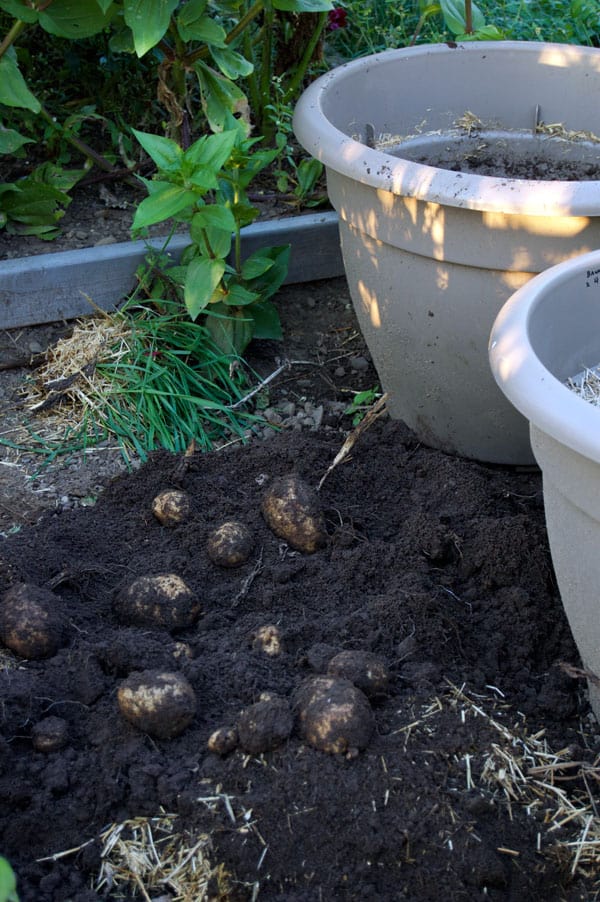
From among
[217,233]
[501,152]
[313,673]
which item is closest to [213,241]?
[217,233]

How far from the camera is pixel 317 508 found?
8.36 feet

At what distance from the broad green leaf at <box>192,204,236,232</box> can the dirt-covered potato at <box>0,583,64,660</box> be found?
47.7 inches

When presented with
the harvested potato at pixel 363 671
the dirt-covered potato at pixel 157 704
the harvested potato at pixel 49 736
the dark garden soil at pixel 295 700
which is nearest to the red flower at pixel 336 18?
the dark garden soil at pixel 295 700

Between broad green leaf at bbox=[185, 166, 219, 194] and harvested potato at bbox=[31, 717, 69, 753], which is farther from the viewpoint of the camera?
broad green leaf at bbox=[185, 166, 219, 194]

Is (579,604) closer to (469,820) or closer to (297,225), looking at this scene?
(469,820)

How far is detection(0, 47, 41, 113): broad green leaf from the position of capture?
2998 millimetres

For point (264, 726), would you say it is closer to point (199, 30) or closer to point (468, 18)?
point (199, 30)

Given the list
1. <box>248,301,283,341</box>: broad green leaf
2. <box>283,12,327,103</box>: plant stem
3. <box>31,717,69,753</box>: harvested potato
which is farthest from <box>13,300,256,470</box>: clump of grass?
<box>31,717,69,753</box>: harvested potato

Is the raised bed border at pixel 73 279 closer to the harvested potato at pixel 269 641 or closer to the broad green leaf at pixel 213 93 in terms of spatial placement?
the broad green leaf at pixel 213 93

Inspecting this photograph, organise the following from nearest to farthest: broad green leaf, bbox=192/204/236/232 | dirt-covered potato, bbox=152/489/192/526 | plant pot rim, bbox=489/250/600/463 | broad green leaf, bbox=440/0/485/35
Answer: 1. plant pot rim, bbox=489/250/600/463
2. dirt-covered potato, bbox=152/489/192/526
3. broad green leaf, bbox=192/204/236/232
4. broad green leaf, bbox=440/0/485/35

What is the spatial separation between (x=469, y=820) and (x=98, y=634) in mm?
900

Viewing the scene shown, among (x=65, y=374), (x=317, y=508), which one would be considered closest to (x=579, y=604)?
(x=317, y=508)

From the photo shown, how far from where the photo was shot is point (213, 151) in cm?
277

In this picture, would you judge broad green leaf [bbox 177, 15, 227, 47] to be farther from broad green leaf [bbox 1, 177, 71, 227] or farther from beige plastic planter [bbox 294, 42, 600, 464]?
broad green leaf [bbox 1, 177, 71, 227]
